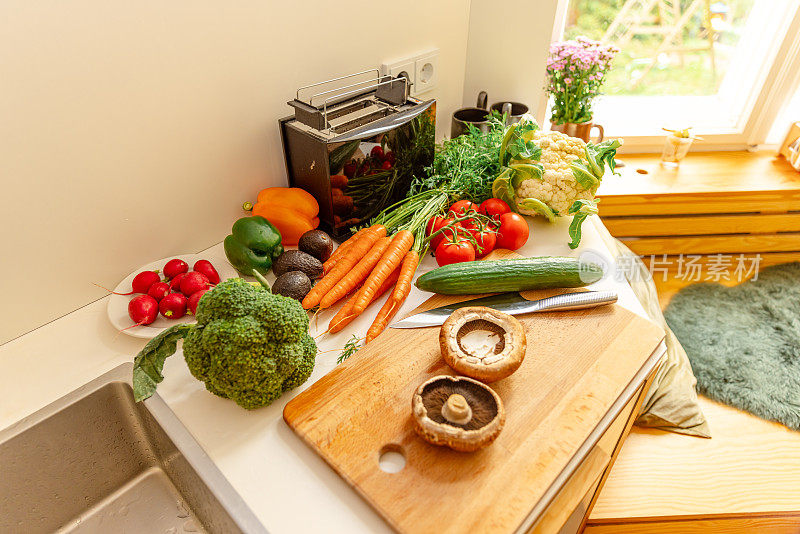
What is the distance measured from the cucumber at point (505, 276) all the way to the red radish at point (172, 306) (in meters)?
0.43

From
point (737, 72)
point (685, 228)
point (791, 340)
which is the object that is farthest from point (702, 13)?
point (791, 340)

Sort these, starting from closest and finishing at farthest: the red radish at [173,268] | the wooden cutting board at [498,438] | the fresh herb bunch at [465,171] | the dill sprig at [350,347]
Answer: the wooden cutting board at [498,438], the dill sprig at [350,347], the red radish at [173,268], the fresh herb bunch at [465,171]

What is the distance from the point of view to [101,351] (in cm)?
89

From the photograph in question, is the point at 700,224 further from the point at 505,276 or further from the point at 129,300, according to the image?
the point at 129,300

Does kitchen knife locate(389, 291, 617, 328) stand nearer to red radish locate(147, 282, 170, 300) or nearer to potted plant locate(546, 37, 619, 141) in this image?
red radish locate(147, 282, 170, 300)

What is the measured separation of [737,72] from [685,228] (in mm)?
610

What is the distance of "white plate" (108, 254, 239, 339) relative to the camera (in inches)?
34.8

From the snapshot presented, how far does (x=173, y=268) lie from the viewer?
3.17 feet

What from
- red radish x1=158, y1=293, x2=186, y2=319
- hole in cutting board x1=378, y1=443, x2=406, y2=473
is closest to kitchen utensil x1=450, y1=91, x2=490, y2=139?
red radish x1=158, y1=293, x2=186, y2=319

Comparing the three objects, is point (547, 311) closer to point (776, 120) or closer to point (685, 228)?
point (685, 228)

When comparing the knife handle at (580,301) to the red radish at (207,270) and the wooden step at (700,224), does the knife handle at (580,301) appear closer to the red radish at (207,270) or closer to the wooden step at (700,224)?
the red radish at (207,270)

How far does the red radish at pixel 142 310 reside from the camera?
0.88m

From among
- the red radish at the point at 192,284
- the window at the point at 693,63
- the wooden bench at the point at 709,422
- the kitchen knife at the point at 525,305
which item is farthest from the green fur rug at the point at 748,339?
the red radish at the point at 192,284

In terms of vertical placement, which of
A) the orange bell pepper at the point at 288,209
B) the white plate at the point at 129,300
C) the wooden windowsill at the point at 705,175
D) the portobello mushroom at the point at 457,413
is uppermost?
the orange bell pepper at the point at 288,209
